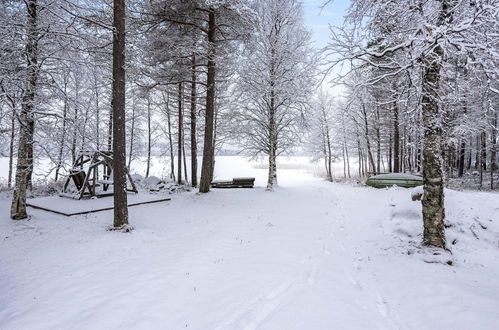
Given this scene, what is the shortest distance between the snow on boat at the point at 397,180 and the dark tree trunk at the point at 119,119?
14842 mm

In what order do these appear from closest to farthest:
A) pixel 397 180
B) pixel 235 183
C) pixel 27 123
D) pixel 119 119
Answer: pixel 119 119 < pixel 27 123 < pixel 397 180 < pixel 235 183

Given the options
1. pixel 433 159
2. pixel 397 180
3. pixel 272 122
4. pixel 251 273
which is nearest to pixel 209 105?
pixel 272 122

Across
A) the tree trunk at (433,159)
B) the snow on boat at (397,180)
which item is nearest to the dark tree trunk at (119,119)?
the tree trunk at (433,159)

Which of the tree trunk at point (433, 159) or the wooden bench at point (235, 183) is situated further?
the wooden bench at point (235, 183)

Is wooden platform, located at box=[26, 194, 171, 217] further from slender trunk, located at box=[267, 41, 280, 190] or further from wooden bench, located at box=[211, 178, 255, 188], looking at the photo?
slender trunk, located at box=[267, 41, 280, 190]

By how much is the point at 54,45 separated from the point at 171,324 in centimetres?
909

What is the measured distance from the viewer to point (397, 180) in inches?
609

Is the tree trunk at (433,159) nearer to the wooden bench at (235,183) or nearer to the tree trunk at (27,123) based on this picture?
the tree trunk at (27,123)

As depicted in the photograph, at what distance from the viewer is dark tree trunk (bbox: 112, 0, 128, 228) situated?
6.73m

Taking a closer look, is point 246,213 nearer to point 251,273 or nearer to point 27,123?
point 251,273

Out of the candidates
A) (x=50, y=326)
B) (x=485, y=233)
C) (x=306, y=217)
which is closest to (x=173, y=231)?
(x=50, y=326)

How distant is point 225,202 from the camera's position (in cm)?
1091

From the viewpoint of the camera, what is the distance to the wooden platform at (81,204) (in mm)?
8359

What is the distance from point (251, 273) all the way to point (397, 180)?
46.7 ft
